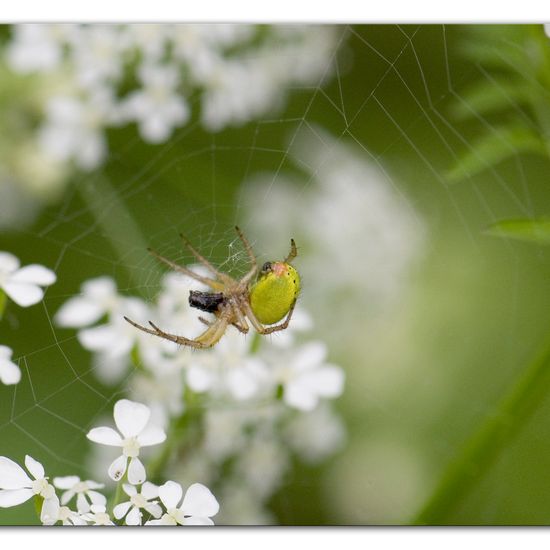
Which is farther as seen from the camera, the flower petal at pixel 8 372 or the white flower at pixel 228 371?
the white flower at pixel 228 371

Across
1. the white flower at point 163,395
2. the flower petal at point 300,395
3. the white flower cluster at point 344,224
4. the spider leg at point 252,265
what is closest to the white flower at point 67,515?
the white flower at point 163,395

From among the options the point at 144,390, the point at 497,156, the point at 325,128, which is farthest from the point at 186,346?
the point at 325,128

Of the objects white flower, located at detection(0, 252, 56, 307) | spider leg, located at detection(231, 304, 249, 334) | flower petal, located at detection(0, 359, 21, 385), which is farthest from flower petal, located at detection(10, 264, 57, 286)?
spider leg, located at detection(231, 304, 249, 334)

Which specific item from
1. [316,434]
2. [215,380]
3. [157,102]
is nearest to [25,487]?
[215,380]

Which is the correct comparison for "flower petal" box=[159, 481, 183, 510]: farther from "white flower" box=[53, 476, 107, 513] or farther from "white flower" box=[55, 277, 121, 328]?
"white flower" box=[55, 277, 121, 328]

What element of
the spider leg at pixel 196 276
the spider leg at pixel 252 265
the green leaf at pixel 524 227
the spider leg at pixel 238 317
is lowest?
the spider leg at pixel 238 317

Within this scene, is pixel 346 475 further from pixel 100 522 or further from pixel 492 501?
pixel 100 522

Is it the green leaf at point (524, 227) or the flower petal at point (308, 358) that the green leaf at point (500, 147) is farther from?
the flower petal at point (308, 358)
